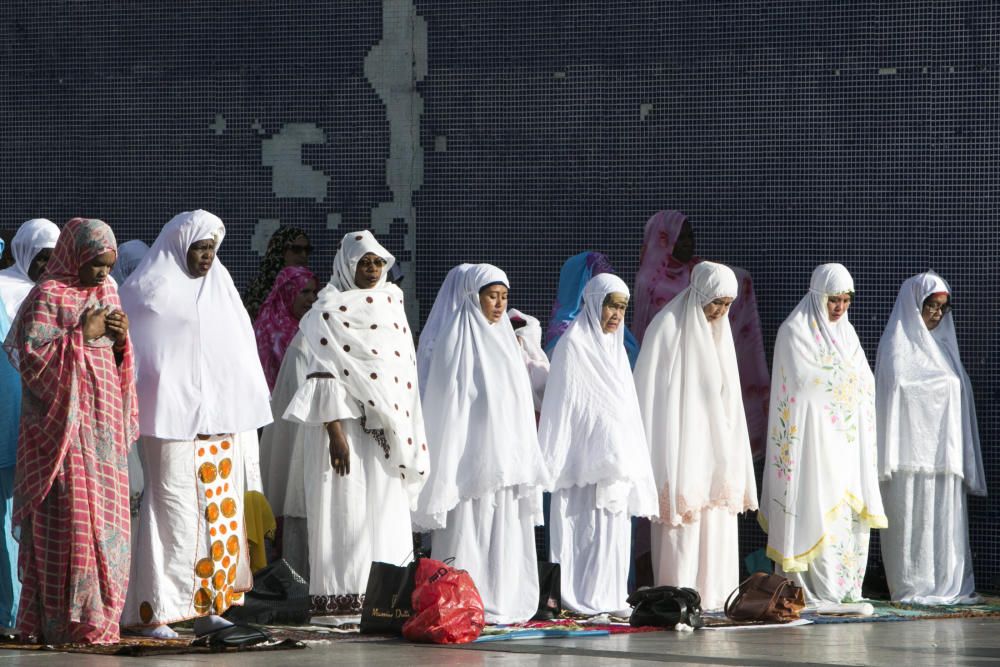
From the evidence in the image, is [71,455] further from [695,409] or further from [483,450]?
[695,409]

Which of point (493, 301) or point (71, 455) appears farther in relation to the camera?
point (493, 301)

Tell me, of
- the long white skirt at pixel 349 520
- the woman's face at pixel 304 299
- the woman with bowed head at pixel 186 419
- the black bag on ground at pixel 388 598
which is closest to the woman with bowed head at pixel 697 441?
the long white skirt at pixel 349 520

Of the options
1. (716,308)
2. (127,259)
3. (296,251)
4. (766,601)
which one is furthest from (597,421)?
(127,259)

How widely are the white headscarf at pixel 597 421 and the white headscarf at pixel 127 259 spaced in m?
2.65

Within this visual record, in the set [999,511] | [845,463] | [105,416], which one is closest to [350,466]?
[105,416]

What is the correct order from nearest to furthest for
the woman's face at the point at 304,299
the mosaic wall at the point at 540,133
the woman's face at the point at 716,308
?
the woman's face at the point at 716,308, the woman's face at the point at 304,299, the mosaic wall at the point at 540,133

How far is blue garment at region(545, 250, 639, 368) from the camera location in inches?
404

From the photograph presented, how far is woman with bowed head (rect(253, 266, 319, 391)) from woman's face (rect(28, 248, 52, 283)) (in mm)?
1626

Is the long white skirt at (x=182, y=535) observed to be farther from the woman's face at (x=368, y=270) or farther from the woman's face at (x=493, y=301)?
the woman's face at (x=493, y=301)

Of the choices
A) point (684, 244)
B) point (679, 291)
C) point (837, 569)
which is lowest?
point (837, 569)

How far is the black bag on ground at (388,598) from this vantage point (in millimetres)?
7719

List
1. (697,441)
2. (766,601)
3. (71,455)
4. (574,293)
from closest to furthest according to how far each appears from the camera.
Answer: (71,455), (766,601), (697,441), (574,293)

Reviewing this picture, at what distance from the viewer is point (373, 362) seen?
8367 mm

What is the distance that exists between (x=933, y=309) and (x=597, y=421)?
2.25 m
